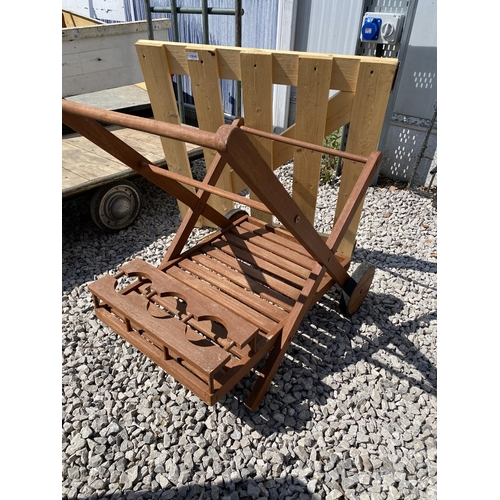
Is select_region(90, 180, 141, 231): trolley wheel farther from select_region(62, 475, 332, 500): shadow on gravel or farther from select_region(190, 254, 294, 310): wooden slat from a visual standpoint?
select_region(62, 475, 332, 500): shadow on gravel

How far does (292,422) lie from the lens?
2049 mm

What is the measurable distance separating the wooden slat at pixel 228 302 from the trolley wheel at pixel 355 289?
642 millimetres

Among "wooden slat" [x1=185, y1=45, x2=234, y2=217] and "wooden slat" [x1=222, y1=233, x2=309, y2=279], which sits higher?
"wooden slat" [x1=185, y1=45, x2=234, y2=217]

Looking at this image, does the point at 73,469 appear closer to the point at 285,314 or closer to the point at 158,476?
the point at 158,476

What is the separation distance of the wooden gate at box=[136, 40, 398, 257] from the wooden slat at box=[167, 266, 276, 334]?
105 cm

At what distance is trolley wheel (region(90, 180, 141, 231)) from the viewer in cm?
345

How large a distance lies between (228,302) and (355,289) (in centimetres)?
86

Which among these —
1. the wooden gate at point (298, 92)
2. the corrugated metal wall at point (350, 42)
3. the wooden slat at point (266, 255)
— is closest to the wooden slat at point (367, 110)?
the wooden gate at point (298, 92)

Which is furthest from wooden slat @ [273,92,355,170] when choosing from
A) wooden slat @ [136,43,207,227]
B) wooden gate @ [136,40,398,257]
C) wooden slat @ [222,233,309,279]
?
wooden slat @ [136,43,207,227]

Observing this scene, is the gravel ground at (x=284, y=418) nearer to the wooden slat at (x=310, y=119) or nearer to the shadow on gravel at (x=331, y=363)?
the shadow on gravel at (x=331, y=363)

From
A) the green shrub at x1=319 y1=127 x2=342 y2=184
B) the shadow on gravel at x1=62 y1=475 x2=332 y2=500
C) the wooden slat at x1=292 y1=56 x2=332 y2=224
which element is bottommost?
the shadow on gravel at x1=62 y1=475 x2=332 y2=500

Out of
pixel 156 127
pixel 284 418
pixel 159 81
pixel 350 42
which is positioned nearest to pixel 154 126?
pixel 156 127

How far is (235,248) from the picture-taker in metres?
2.78

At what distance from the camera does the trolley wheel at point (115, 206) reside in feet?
11.3
